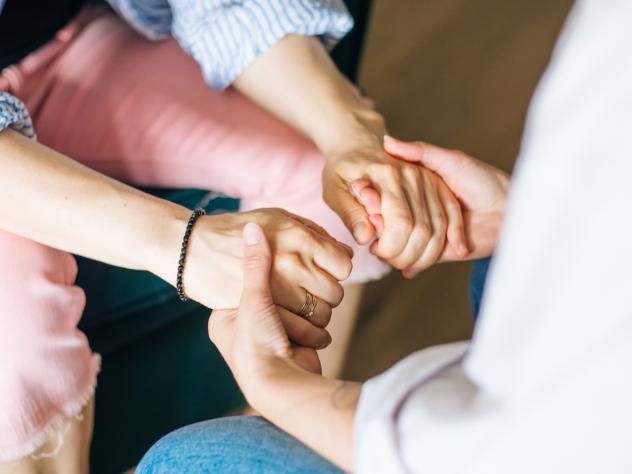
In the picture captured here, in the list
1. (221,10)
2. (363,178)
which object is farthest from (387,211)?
(221,10)

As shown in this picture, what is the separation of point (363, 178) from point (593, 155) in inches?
17.4

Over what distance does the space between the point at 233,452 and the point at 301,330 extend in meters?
0.15

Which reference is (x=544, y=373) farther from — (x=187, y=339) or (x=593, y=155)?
(x=187, y=339)

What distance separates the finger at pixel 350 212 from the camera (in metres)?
0.72

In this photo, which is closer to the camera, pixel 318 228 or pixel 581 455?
pixel 581 455

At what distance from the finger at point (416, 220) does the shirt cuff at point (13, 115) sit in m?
0.42

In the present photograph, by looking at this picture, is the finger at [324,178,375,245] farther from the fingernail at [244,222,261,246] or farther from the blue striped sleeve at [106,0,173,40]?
the blue striped sleeve at [106,0,173,40]

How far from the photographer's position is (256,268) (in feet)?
2.10

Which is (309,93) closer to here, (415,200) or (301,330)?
(415,200)

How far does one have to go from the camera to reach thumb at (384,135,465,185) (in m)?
0.79

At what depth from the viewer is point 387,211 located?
0.73m

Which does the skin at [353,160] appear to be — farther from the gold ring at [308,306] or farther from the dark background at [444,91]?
the dark background at [444,91]

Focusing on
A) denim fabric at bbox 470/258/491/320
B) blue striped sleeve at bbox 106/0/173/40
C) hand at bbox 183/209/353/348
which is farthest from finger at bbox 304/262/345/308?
blue striped sleeve at bbox 106/0/173/40

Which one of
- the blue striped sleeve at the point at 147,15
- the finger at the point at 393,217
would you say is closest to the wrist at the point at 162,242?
the finger at the point at 393,217
